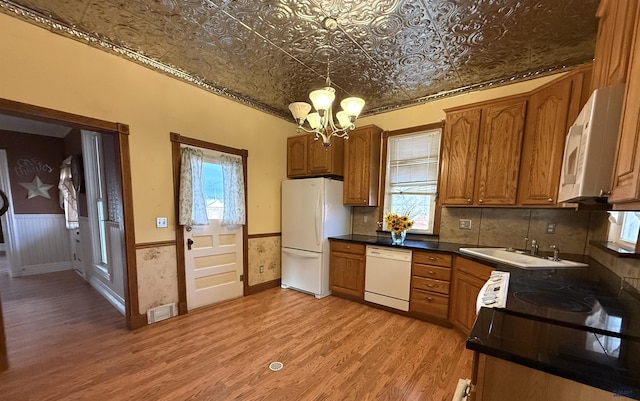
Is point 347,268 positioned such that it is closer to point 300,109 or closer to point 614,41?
point 300,109

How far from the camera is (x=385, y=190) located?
3.56 metres

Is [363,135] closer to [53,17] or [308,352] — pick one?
[308,352]

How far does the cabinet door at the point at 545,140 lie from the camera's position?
207cm

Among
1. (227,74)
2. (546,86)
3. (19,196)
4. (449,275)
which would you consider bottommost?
(449,275)

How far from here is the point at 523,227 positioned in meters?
2.60

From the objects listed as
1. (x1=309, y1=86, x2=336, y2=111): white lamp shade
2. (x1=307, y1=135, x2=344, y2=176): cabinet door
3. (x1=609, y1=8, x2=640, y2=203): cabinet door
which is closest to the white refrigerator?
(x1=307, y1=135, x2=344, y2=176): cabinet door

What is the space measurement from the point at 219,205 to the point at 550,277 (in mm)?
3330

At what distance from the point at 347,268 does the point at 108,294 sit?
11.0 feet

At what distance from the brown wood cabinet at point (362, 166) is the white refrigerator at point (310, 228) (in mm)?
205

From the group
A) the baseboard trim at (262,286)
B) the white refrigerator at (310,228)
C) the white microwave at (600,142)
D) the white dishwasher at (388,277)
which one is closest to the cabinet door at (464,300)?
the white dishwasher at (388,277)

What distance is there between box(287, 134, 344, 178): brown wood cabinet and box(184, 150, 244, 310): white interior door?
124cm

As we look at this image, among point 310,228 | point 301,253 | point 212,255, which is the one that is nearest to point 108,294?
point 212,255

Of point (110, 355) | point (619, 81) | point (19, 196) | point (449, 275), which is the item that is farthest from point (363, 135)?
point (19, 196)

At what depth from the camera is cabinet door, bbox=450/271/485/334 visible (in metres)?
2.28
